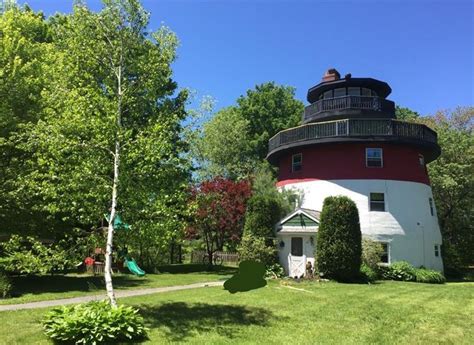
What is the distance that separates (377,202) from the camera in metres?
28.4

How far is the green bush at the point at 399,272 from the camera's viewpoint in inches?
1016

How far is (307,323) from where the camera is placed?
12.4 metres

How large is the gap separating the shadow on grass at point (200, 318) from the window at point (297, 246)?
11.9 m

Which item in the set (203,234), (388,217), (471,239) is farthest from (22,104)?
(471,239)

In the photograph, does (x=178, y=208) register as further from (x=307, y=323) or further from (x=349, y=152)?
(x=349, y=152)

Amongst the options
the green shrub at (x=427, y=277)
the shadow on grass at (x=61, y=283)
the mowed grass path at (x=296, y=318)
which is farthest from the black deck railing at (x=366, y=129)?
the shadow on grass at (x=61, y=283)

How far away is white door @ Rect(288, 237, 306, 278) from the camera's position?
25.7m

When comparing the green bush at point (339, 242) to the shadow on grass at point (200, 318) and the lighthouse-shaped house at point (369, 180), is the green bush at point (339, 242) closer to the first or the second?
the lighthouse-shaped house at point (369, 180)

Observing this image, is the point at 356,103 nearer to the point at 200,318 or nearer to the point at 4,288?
the point at 200,318

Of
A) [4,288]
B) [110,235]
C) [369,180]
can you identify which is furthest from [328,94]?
[4,288]

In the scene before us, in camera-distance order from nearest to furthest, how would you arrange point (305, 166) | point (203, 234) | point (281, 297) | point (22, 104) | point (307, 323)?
point (307, 323) < point (281, 297) < point (22, 104) < point (305, 166) < point (203, 234)

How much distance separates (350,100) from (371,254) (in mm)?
11677

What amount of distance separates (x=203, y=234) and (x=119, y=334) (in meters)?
22.5

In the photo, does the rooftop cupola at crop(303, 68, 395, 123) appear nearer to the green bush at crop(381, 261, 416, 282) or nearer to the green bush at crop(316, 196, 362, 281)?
the green bush at crop(316, 196, 362, 281)
